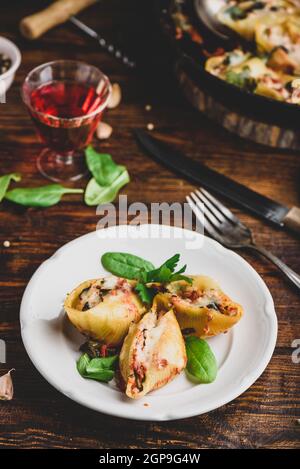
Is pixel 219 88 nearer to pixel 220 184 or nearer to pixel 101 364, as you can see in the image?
pixel 220 184

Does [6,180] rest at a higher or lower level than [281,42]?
lower

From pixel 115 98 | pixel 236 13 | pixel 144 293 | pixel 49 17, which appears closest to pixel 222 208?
pixel 144 293

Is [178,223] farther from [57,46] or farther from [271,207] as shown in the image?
[57,46]

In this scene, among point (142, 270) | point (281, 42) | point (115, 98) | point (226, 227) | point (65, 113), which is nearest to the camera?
point (142, 270)

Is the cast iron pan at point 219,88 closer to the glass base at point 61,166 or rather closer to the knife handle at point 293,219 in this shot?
the knife handle at point 293,219

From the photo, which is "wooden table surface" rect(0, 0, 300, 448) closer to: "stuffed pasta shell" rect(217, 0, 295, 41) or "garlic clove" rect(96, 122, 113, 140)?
"garlic clove" rect(96, 122, 113, 140)

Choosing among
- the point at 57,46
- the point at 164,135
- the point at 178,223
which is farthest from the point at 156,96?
the point at 178,223

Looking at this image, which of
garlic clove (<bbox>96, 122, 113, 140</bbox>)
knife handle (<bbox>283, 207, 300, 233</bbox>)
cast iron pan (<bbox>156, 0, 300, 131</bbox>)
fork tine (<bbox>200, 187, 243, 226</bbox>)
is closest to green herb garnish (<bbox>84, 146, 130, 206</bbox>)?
garlic clove (<bbox>96, 122, 113, 140</bbox>)
